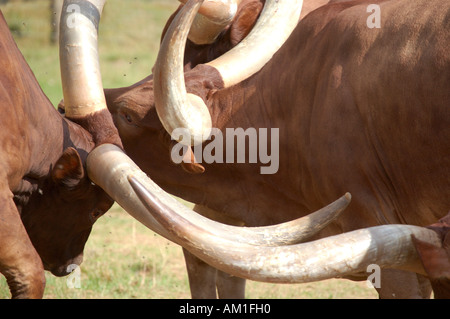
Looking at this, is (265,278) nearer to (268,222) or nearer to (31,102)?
(31,102)

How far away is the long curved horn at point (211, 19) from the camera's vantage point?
160 inches

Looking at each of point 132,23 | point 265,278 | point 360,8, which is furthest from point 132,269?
point 132,23

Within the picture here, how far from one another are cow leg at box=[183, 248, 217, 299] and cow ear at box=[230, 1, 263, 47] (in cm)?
129

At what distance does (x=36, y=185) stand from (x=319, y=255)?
1.52 metres

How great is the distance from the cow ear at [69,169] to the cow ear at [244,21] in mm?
1272

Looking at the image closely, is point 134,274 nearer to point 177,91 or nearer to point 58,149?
point 58,149

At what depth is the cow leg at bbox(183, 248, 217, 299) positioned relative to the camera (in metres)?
4.78

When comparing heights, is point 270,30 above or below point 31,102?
above

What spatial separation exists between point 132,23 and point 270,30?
10.0 m

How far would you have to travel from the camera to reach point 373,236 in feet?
7.81

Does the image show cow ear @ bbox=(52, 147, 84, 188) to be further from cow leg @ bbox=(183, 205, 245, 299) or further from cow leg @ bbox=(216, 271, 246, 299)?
cow leg @ bbox=(216, 271, 246, 299)

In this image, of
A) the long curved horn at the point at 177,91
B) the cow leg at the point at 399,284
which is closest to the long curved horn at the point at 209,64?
the long curved horn at the point at 177,91

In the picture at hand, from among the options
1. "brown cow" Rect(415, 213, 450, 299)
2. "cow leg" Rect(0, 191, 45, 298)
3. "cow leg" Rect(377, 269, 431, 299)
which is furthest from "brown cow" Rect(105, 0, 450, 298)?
"brown cow" Rect(415, 213, 450, 299)

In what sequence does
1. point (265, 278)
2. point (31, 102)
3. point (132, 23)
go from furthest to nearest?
1. point (132, 23)
2. point (31, 102)
3. point (265, 278)
